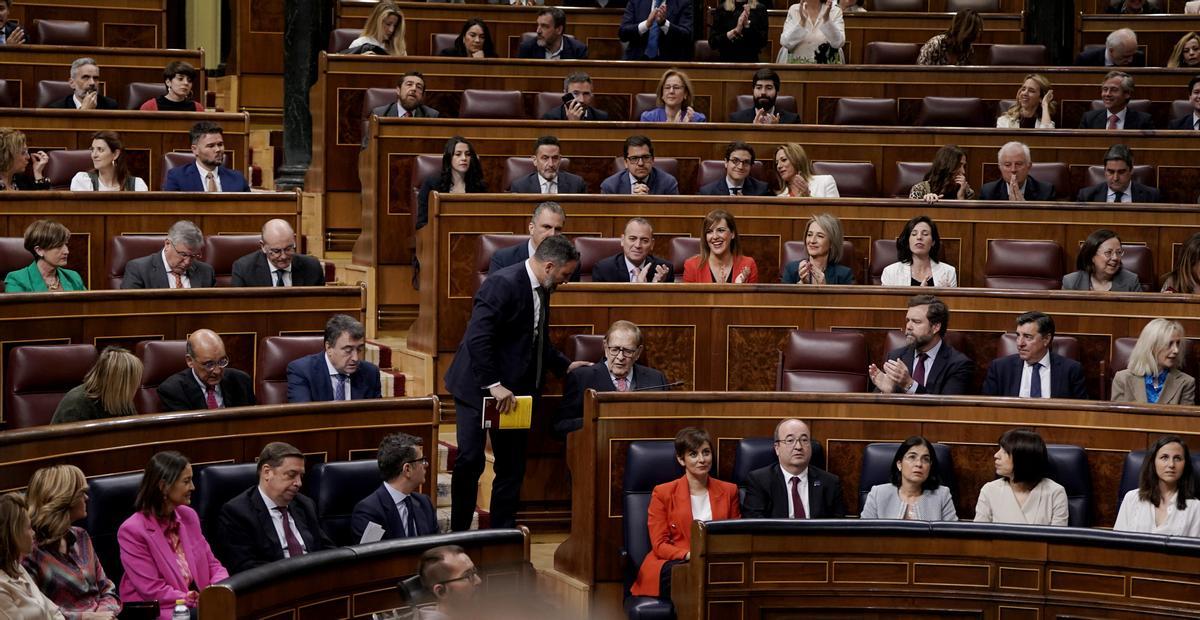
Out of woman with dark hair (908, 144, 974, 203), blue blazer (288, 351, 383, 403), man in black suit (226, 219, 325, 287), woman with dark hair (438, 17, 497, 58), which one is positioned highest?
woman with dark hair (438, 17, 497, 58)

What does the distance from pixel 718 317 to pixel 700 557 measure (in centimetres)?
122

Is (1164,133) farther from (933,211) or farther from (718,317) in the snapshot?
(718,317)

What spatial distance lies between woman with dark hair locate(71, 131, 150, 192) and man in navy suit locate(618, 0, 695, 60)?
2557 millimetres

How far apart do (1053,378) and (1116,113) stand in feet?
8.12

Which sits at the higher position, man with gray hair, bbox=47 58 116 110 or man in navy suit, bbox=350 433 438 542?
man with gray hair, bbox=47 58 116 110

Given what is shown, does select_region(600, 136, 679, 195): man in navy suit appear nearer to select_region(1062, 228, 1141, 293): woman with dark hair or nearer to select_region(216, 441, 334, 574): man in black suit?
select_region(1062, 228, 1141, 293): woman with dark hair

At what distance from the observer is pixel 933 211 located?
581 cm

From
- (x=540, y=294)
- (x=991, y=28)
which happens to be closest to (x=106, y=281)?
(x=540, y=294)

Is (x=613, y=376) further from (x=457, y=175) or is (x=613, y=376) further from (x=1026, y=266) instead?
(x=1026, y=266)

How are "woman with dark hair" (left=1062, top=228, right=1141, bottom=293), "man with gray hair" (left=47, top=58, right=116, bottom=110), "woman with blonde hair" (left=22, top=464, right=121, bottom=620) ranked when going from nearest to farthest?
1. "woman with blonde hair" (left=22, top=464, right=121, bottom=620)
2. "woman with dark hair" (left=1062, top=228, right=1141, bottom=293)
3. "man with gray hair" (left=47, top=58, right=116, bottom=110)

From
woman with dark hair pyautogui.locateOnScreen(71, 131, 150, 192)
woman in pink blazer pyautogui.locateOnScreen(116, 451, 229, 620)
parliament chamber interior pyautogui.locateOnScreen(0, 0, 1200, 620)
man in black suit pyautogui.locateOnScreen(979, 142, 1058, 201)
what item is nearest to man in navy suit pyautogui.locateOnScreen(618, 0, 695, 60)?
parliament chamber interior pyautogui.locateOnScreen(0, 0, 1200, 620)

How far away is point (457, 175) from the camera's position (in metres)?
5.70

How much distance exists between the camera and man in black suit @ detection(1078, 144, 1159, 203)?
6.11m

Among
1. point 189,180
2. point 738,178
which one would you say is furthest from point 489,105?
point 189,180
